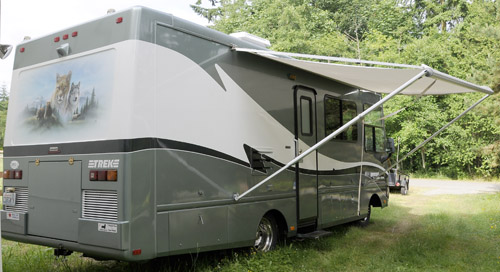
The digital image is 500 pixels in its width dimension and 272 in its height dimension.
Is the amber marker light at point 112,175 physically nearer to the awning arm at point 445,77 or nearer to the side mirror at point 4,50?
the side mirror at point 4,50

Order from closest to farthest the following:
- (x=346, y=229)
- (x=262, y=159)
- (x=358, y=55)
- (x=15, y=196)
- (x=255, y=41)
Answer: (x=15, y=196), (x=262, y=159), (x=255, y=41), (x=346, y=229), (x=358, y=55)

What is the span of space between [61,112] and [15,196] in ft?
4.05

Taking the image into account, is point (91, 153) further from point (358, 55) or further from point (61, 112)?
point (358, 55)

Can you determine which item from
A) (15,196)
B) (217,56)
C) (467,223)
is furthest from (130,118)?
(467,223)

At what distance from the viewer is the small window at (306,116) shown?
6.86 m

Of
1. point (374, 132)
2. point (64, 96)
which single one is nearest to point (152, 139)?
point (64, 96)

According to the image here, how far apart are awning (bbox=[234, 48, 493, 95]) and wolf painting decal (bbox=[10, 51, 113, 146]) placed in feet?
5.91

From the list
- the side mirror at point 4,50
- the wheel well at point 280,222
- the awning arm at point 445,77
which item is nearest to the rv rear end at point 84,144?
the side mirror at point 4,50

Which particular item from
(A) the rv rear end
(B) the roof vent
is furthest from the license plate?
(B) the roof vent

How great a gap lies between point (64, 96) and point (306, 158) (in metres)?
3.55

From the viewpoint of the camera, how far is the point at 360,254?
671 centimetres

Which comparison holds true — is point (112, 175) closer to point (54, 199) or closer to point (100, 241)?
point (100, 241)

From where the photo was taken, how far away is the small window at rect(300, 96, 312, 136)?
686cm

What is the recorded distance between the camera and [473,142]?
76.1ft
